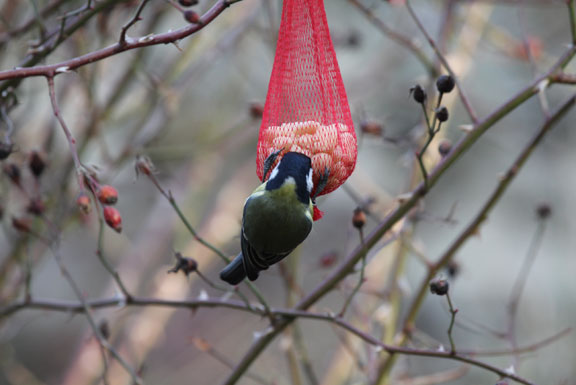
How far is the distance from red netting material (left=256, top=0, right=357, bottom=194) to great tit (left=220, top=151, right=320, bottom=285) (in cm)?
13

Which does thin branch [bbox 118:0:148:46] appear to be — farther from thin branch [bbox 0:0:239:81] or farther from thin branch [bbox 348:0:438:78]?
thin branch [bbox 348:0:438:78]

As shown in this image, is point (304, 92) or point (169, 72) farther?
point (169, 72)

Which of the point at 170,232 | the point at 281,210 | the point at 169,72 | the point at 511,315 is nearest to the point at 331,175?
the point at 281,210

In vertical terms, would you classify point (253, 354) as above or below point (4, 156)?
below

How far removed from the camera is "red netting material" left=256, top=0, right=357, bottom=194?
2.34 meters

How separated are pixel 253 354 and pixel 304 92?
94cm

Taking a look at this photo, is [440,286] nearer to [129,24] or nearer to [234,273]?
[234,273]

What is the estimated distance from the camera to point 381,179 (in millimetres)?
7477

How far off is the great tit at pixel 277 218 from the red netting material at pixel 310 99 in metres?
0.13

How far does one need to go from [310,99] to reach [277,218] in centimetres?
51

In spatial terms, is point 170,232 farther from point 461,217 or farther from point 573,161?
point 573,161

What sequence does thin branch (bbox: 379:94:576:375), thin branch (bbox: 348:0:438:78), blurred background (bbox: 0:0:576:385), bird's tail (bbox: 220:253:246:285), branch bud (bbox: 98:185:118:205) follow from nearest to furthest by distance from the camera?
1. branch bud (bbox: 98:185:118:205)
2. bird's tail (bbox: 220:253:246:285)
3. thin branch (bbox: 379:94:576:375)
4. thin branch (bbox: 348:0:438:78)
5. blurred background (bbox: 0:0:576:385)

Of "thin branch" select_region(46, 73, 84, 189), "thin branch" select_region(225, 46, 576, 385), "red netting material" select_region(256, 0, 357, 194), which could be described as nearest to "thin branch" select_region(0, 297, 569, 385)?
→ "thin branch" select_region(225, 46, 576, 385)

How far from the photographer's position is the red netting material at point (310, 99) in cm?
234
